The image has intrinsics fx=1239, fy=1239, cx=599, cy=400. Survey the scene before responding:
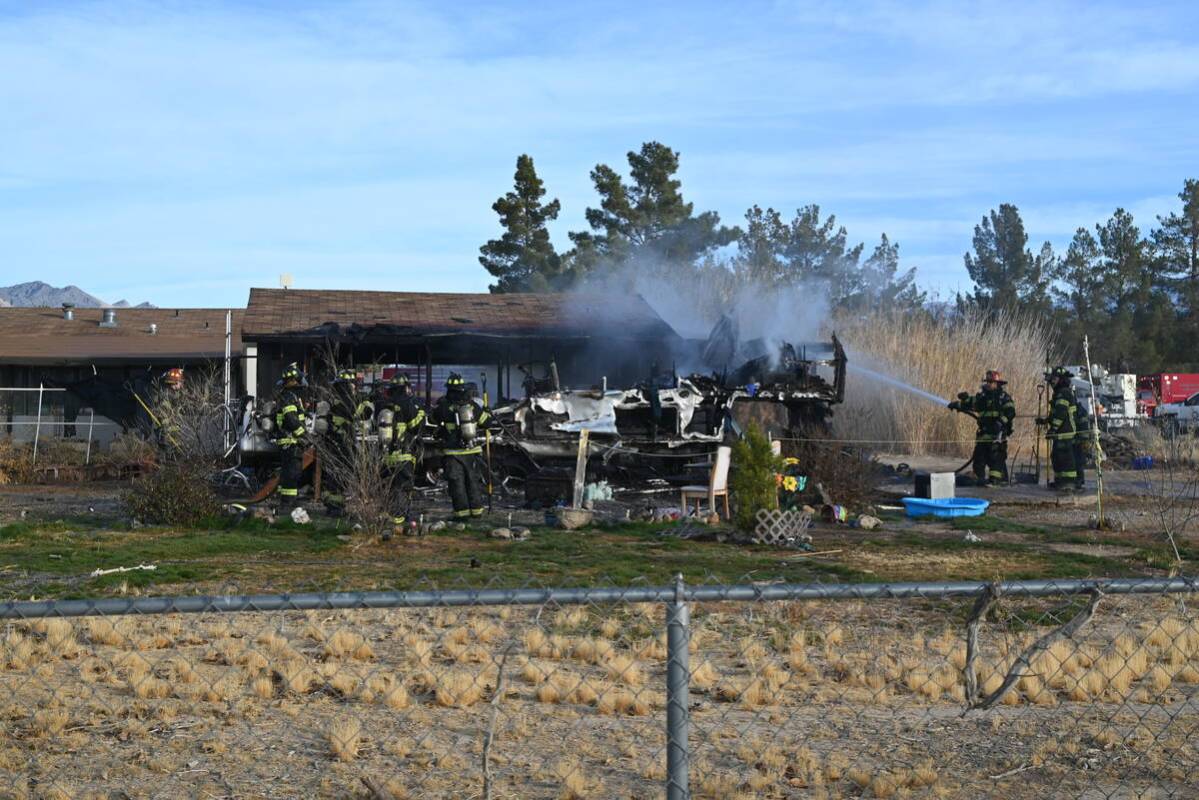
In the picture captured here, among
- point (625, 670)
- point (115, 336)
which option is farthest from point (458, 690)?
point (115, 336)

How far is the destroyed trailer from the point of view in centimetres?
1714

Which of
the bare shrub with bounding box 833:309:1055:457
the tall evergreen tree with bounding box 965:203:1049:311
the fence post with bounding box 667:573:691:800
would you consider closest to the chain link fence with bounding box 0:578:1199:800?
the fence post with bounding box 667:573:691:800

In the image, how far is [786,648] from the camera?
8023 millimetres

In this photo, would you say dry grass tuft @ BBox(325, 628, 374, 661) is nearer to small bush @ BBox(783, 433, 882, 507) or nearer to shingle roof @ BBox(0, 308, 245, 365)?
small bush @ BBox(783, 433, 882, 507)

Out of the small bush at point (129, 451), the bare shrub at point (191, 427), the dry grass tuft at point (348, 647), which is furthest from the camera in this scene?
the small bush at point (129, 451)

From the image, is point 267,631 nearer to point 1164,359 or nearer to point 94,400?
point 94,400

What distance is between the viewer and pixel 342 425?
1484 cm

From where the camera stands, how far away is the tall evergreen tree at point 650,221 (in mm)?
42344

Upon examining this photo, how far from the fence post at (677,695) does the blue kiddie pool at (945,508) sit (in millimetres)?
12692

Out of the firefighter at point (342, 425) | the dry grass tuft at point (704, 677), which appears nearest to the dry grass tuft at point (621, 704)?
the dry grass tuft at point (704, 677)

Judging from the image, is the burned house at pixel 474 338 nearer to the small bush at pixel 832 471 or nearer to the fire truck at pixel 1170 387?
the small bush at pixel 832 471

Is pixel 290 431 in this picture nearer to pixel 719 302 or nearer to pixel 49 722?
pixel 49 722

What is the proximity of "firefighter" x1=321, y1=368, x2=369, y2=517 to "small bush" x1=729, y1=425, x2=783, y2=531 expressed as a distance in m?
4.38

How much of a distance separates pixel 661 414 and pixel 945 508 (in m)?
4.17
